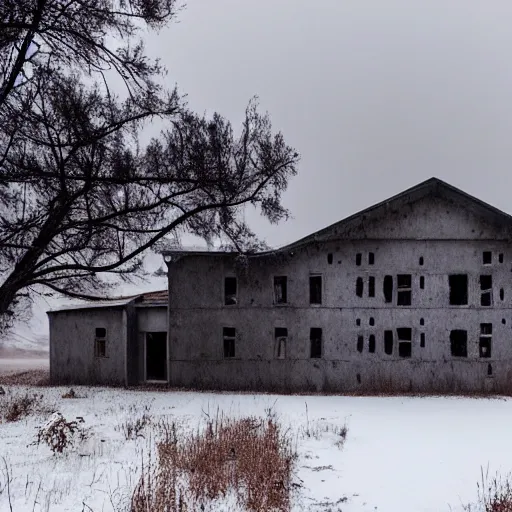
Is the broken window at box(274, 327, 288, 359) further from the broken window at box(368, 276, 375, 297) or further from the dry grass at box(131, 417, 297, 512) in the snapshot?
the dry grass at box(131, 417, 297, 512)

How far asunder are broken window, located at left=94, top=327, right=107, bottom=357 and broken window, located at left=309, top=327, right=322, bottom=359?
9.64 m

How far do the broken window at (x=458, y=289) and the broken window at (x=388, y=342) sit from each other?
2.95 meters

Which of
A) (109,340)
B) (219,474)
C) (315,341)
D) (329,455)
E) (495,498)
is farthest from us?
(109,340)

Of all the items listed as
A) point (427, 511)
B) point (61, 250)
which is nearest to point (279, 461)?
point (427, 511)

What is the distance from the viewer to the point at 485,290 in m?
22.6

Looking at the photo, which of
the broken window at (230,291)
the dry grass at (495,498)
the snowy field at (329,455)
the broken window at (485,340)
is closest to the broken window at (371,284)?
the broken window at (485,340)

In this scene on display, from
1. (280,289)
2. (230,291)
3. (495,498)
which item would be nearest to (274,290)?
(280,289)

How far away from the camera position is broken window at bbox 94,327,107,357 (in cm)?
2530

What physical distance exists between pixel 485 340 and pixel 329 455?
46.6 ft

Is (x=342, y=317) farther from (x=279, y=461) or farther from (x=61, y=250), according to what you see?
(x=279, y=461)

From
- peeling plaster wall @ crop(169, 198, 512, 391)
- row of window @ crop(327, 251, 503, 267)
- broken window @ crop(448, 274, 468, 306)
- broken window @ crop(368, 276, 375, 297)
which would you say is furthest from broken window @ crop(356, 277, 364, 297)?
broken window @ crop(448, 274, 468, 306)

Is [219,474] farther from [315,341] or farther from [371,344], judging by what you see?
[371,344]

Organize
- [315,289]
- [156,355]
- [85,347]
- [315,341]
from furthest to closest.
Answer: [156,355] < [85,347] < [315,289] < [315,341]

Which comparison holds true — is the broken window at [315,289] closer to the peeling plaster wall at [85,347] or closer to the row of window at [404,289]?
the row of window at [404,289]
